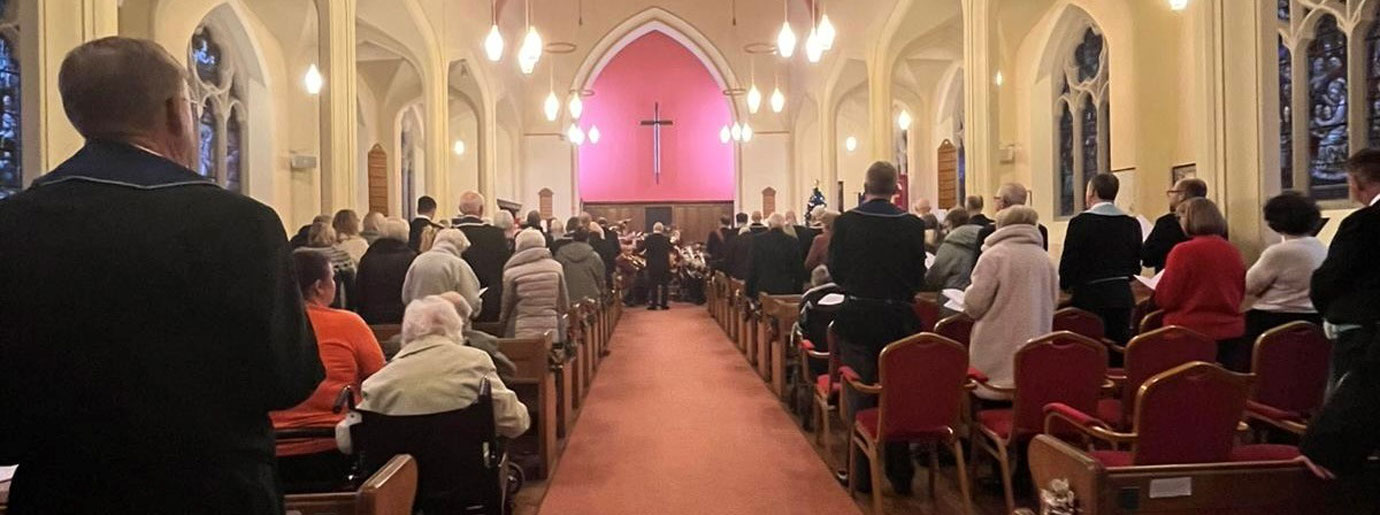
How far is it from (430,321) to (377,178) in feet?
49.3

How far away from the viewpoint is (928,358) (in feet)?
13.1

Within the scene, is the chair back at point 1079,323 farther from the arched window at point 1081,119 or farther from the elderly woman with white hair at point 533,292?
the arched window at point 1081,119

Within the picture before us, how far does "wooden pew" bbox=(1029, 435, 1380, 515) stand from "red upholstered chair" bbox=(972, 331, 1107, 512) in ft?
5.33

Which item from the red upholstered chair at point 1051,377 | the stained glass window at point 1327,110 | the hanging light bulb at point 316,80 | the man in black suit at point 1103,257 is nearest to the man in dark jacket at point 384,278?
the hanging light bulb at point 316,80

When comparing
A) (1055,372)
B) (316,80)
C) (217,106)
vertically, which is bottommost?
(1055,372)

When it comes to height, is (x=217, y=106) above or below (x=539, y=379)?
above

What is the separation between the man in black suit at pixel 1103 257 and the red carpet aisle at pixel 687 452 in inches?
68.7

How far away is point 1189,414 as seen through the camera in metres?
3.03

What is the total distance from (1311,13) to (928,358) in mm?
5639

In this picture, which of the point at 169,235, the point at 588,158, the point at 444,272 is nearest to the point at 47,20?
the point at 444,272

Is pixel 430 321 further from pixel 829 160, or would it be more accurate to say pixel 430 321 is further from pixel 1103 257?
pixel 829 160

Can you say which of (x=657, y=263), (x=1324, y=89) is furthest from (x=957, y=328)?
(x=657, y=263)

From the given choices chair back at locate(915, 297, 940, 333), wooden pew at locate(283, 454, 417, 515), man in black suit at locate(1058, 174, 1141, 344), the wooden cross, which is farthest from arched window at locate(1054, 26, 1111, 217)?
the wooden cross

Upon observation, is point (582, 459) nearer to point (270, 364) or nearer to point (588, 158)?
point (270, 364)
